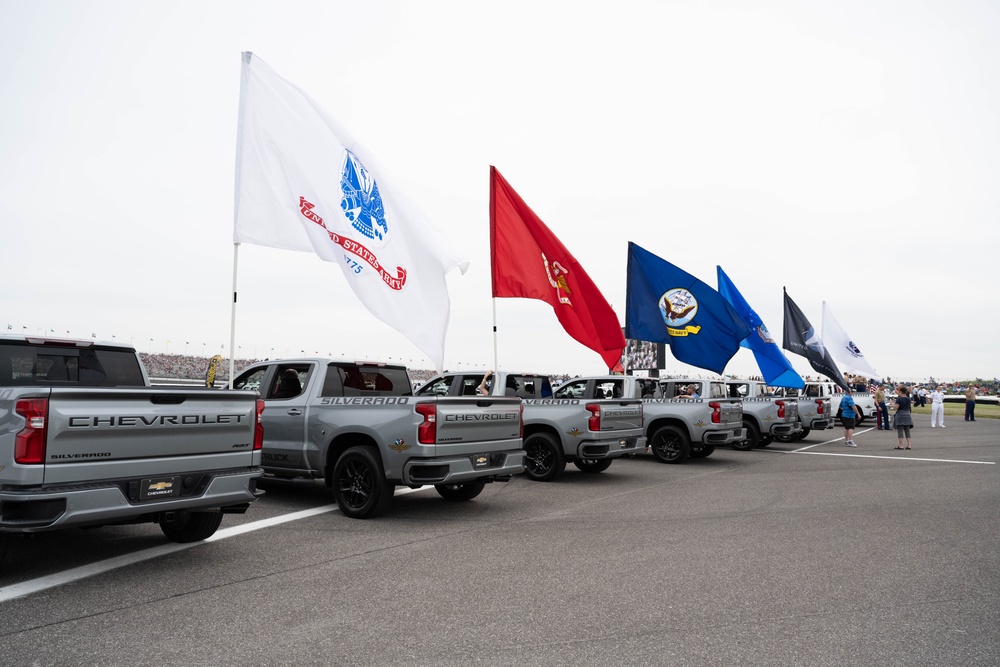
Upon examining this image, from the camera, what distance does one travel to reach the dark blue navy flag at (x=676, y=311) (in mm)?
16953

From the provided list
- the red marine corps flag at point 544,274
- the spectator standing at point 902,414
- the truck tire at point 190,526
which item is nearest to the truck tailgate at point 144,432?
the truck tire at point 190,526

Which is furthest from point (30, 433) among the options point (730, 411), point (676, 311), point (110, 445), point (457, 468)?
point (676, 311)

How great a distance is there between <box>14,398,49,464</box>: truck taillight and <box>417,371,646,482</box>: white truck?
6.58 meters

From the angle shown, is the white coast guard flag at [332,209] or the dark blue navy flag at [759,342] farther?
the dark blue navy flag at [759,342]

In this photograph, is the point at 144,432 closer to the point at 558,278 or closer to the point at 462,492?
the point at 462,492

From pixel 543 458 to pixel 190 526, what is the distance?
21.1ft

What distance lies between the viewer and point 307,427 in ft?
28.8

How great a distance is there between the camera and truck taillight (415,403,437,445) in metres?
7.78

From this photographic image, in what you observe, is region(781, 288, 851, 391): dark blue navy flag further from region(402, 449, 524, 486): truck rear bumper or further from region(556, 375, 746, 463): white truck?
region(402, 449, 524, 486): truck rear bumper

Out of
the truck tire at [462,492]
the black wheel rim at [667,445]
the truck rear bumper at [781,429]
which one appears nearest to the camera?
the truck tire at [462,492]

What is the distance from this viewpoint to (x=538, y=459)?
12086 mm

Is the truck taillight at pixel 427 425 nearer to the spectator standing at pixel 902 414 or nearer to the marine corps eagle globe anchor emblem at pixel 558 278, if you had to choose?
the marine corps eagle globe anchor emblem at pixel 558 278

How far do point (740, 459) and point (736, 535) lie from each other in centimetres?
937

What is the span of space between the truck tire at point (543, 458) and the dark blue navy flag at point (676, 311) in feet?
18.5
